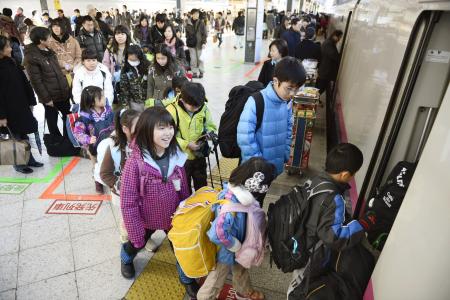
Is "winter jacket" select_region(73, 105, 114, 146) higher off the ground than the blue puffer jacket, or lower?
lower

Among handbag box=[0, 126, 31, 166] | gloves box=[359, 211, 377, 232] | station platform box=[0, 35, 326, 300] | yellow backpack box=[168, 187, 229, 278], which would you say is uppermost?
gloves box=[359, 211, 377, 232]

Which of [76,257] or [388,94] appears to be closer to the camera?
[388,94]

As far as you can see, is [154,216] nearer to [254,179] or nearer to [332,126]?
[254,179]

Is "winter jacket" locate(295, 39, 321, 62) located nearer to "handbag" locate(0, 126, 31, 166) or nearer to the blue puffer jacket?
the blue puffer jacket

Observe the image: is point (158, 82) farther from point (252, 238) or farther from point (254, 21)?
point (254, 21)

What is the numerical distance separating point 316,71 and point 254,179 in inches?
235

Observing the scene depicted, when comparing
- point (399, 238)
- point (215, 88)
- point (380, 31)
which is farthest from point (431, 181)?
point (215, 88)

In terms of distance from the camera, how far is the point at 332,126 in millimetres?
6312

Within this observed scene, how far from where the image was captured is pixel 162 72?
4.13m

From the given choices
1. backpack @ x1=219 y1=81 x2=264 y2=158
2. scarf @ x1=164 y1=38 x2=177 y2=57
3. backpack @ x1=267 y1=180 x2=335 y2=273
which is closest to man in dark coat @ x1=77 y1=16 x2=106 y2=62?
scarf @ x1=164 y1=38 x2=177 y2=57

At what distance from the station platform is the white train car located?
1297mm

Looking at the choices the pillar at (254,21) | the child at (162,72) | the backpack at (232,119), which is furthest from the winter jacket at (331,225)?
the pillar at (254,21)

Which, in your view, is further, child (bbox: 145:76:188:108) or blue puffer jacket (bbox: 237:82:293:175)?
child (bbox: 145:76:188:108)

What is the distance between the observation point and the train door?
4.00 feet
